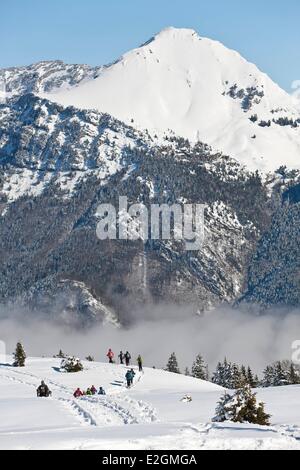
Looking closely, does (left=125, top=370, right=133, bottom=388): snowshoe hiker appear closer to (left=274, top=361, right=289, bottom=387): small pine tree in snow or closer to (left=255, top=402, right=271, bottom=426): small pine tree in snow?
(left=255, top=402, right=271, bottom=426): small pine tree in snow

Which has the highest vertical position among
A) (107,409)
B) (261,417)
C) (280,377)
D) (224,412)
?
(224,412)

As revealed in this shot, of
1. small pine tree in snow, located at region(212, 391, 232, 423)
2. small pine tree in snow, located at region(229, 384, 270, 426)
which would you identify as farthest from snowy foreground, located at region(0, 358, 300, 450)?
small pine tree in snow, located at region(212, 391, 232, 423)

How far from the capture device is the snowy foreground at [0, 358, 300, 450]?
83.1 feet

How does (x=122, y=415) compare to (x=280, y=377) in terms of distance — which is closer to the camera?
(x=122, y=415)

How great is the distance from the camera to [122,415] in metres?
41.7

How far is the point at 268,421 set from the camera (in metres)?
35.2

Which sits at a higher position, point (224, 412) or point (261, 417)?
point (224, 412)

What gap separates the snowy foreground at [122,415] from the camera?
25328 millimetres

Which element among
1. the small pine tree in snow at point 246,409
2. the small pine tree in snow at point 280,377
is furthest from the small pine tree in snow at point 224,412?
the small pine tree in snow at point 280,377

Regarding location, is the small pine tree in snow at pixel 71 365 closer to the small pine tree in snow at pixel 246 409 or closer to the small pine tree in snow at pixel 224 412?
the small pine tree in snow at pixel 246 409

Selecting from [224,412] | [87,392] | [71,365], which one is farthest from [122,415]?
[71,365]

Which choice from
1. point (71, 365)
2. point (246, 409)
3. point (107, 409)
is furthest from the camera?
point (71, 365)

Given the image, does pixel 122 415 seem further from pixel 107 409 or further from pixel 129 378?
pixel 129 378
